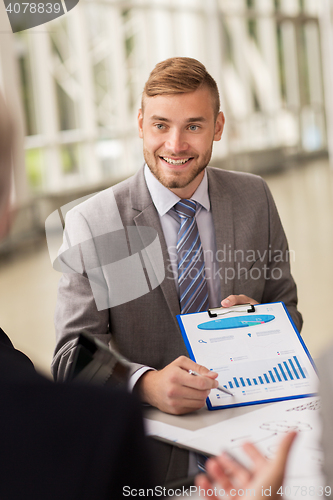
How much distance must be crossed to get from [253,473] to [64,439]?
9.8 inches

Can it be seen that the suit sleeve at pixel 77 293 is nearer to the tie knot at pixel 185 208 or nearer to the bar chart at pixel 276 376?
the tie knot at pixel 185 208

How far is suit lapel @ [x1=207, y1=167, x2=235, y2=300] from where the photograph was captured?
6.11 feet

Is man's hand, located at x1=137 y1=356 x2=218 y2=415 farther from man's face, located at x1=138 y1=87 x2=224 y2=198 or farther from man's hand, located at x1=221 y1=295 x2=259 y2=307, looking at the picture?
man's face, located at x1=138 y1=87 x2=224 y2=198

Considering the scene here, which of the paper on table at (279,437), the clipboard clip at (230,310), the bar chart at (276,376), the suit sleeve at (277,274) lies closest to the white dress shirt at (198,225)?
the suit sleeve at (277,274)

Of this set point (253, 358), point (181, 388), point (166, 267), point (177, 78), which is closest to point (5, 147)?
point (181, 388)

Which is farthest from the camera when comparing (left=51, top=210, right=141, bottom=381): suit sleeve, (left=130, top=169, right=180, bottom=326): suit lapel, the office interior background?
the office interior background

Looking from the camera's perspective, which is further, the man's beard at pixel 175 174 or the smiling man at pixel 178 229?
the man's beard at pixel 175 174

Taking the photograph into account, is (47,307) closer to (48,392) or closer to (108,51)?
(48,392)

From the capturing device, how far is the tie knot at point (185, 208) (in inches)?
74.5

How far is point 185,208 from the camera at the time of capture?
6.23 ft

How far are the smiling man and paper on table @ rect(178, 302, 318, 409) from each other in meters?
0.37

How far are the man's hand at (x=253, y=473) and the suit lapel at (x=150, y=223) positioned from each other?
3.67 feet

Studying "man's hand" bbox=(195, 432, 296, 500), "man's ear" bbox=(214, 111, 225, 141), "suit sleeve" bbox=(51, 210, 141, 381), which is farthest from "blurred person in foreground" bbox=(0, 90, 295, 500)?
"man's ear" bbox=(214, 111, 225, 141)

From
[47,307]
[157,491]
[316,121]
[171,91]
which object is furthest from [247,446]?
[316,121]
